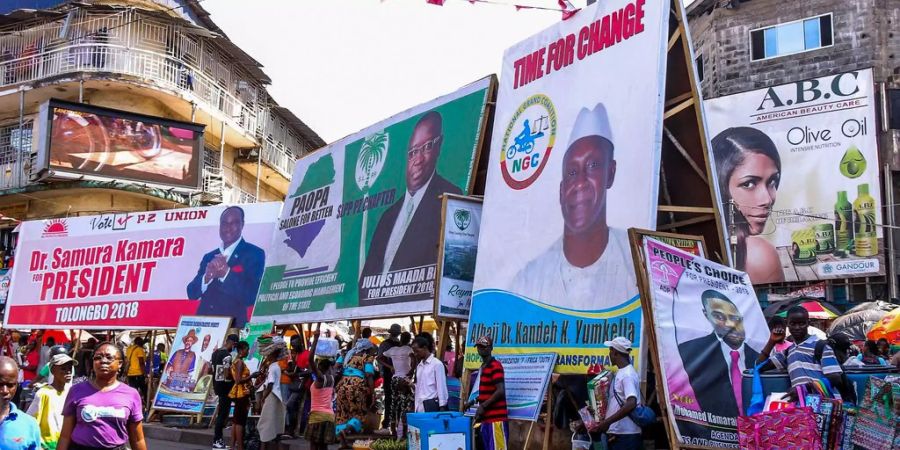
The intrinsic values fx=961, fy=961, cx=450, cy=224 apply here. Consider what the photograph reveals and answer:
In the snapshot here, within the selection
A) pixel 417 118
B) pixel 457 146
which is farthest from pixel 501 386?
pixel 417 118

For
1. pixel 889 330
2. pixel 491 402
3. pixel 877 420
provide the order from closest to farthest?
pixel 877 420 < pixel 491 402 < pixel 889 330

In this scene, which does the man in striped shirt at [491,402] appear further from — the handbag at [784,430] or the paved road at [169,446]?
the paved road at [169,446]

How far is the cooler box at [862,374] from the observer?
673cm

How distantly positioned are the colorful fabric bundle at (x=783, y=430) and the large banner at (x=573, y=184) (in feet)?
6.52

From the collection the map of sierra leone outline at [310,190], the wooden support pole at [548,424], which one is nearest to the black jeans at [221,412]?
the map of sierra leone outline at [310,190]

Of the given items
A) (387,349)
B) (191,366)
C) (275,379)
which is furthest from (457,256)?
(191,366)

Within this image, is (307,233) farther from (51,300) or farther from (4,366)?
(4,366)

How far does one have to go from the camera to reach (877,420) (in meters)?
6.50

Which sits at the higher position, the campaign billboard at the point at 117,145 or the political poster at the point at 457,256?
the campaign billboard at the point at 117,145

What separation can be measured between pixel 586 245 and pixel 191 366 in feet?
32.2

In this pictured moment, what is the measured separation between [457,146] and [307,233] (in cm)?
471

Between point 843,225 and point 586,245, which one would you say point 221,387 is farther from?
point 843,225

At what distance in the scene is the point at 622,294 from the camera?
9.28 metres

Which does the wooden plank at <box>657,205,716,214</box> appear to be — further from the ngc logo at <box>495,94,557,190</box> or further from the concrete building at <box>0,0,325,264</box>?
the concrete building at <box>0,0,325,264</box>
